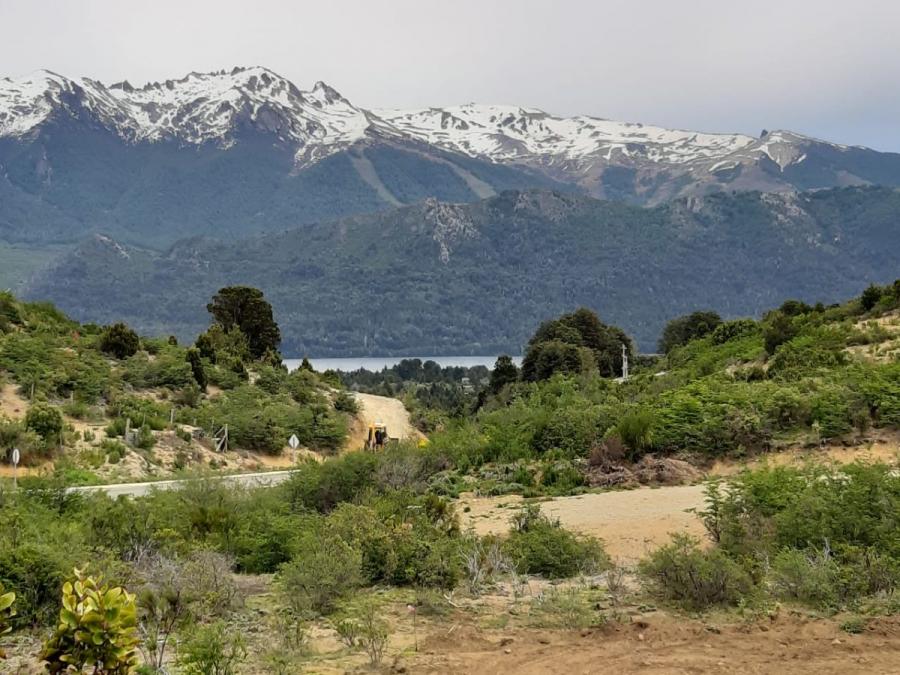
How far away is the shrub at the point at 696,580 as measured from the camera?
389 inches

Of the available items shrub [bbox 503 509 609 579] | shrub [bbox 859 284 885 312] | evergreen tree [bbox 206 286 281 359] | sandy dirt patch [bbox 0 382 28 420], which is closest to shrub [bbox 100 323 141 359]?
sandy dirt patch [bbox 0 382 28 420]

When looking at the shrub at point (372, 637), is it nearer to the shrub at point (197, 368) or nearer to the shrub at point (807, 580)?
the shrub at point (807, 580)

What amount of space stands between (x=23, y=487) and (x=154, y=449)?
530 inches

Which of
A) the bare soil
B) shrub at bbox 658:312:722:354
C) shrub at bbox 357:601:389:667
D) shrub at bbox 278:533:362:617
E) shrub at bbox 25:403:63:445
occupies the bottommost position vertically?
the bare soil

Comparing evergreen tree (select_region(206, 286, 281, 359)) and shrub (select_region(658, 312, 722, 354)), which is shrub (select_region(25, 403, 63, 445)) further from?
shrub (select_region(658, 312, 722, 354))

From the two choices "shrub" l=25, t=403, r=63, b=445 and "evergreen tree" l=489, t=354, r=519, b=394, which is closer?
"shrub" l=25, t=403, r=63, b=445

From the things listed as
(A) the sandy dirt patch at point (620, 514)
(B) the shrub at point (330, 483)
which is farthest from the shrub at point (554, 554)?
(B) the shrub at point (330, 483)

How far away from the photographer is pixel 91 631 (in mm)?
6051

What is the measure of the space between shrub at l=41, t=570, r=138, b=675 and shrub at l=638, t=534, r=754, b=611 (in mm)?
5869

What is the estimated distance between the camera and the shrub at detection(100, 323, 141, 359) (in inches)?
1500

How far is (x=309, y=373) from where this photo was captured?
46594 mm

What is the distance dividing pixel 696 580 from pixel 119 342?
1274 inches

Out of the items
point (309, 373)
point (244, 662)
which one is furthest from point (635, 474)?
point (309, 373)

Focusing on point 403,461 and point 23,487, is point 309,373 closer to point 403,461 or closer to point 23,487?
point 403,461
